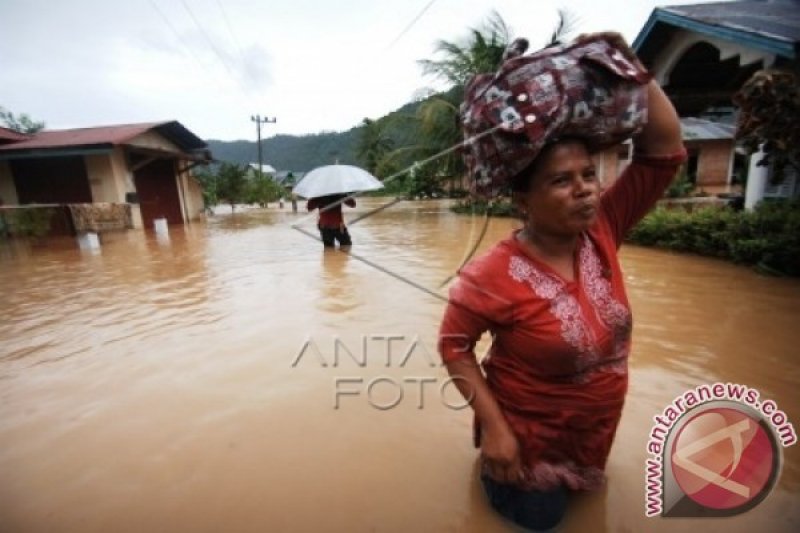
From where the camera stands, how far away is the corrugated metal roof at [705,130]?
1766 cm

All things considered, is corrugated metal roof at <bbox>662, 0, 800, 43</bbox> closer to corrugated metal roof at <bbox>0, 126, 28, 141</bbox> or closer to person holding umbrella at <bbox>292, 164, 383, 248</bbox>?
person holding umbrella at <bbox>292, 164, 383, 248</bbox>

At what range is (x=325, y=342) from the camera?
362 centimetres

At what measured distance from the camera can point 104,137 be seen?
14.6 m

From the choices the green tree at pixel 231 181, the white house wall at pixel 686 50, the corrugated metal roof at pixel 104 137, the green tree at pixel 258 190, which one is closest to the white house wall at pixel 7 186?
the corrugated metal roof at pixel 104 137

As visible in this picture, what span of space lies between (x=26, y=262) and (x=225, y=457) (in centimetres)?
915

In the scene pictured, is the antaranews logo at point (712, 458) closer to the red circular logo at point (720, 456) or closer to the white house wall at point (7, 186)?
the red circular logo at point (720, 456)

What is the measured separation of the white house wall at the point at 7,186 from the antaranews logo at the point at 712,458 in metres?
19.3

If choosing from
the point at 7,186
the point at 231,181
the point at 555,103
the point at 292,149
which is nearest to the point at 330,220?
the point at 555,103

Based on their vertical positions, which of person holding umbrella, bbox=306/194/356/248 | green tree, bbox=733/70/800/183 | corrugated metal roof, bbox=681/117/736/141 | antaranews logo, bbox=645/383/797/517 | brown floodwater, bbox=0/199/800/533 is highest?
corrugated metal roof, bbox=681/117/736/141

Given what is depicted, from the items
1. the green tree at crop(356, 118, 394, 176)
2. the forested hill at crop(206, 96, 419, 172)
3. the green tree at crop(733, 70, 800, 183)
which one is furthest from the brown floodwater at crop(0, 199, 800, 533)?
the forested hill at crop(206, 96, 419, 172)

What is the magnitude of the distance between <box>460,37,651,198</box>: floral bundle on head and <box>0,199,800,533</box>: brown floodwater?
0.98 m

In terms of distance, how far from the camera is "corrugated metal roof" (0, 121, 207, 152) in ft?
44.5

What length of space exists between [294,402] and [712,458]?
205 cm

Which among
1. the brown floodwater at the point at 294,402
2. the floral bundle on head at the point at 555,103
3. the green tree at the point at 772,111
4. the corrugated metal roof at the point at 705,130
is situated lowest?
the brown floodwater at the point at 294,402
